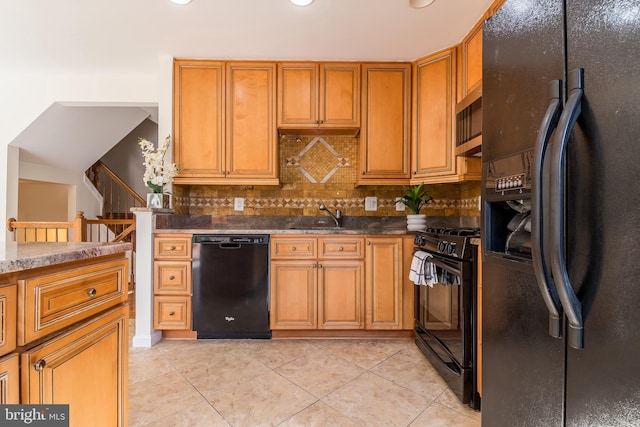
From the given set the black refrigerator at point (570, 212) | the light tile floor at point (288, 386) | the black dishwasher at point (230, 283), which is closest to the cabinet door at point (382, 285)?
the light tile floor at point (288, 386)

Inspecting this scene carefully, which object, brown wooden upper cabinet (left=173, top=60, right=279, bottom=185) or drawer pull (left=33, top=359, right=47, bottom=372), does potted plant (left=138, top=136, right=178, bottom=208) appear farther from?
drawer pull (left=33, top=359, right=47, bottom=372)

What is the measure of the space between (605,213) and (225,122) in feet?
8.50

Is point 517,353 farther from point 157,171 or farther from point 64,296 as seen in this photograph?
point 157,171

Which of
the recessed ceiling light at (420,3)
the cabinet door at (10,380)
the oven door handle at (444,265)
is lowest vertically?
the cabinet door at (10,380)

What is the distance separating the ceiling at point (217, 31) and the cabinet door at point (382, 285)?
158 cm

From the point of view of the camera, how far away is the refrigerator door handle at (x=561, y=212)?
2.09ft

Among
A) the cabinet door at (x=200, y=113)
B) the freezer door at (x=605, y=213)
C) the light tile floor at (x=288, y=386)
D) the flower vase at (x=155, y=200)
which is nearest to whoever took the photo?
the freezer door at (x=605, y=213)

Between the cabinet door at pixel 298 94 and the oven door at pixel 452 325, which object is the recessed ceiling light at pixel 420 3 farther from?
the oven door at pixel 452 325

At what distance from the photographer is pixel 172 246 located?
94.5 inches

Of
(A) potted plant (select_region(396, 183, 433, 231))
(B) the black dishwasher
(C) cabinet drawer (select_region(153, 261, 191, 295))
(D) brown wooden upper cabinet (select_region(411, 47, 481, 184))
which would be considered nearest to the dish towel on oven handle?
(A) potted plant (select_region(396, 183, 433, 231))

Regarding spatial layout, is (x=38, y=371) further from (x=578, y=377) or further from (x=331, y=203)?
(x=331, y=203)

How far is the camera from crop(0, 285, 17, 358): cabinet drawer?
684mm

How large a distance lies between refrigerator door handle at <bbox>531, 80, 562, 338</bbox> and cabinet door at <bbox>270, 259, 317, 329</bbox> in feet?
6.08

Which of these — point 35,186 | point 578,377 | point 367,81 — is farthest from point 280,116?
point 35,186
